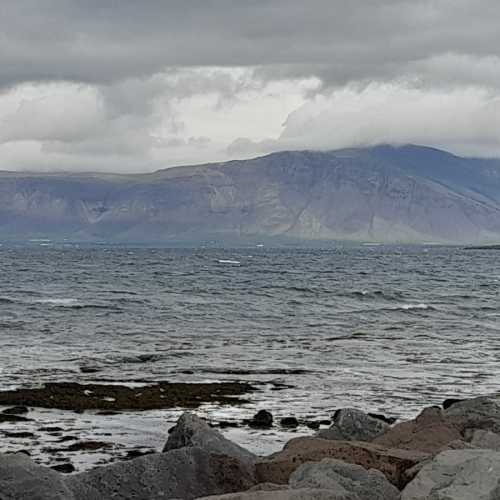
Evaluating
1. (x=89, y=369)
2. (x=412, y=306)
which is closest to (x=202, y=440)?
(x=89, y=369)

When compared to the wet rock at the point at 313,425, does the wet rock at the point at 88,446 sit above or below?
above

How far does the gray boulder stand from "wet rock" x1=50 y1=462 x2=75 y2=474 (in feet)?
10.3

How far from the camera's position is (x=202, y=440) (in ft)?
46.6

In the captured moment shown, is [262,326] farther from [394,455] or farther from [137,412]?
[394,455]

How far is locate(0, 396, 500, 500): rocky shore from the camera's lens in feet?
32.2

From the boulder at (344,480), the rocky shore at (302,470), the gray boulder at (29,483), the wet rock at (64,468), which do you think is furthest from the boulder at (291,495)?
the wet rock at (64,468)

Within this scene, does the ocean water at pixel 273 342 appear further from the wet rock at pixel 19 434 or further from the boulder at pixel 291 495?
the boulder at pixel 291 495

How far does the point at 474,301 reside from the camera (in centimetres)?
6288

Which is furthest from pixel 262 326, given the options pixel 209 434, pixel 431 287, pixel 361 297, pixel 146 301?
pixel 431 287

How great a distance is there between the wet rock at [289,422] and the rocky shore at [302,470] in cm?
Answer: 296

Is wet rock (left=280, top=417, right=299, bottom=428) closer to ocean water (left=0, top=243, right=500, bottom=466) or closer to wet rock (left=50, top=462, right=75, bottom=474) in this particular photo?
ocean water (left=0, top=243, right=500, bottom=466)

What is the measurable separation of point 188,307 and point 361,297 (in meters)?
15.4

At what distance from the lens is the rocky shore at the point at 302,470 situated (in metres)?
9.80

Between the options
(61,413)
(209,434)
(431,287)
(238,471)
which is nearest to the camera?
(238,471)
